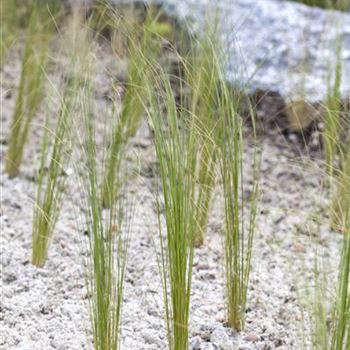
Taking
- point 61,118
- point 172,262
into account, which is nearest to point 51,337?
point 172,262

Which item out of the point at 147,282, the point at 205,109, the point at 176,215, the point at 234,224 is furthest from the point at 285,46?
the point at 176,215

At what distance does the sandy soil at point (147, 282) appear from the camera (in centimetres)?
246

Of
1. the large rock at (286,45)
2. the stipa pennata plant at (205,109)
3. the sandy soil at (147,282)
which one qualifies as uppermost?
the large rock at (286,45)

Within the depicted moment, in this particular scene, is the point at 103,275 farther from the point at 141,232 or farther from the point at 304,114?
the point at 304,114

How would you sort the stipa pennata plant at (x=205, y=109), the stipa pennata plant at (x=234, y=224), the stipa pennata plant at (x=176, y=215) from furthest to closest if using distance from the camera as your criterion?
the stipa pennata plant at (x=205, y=109)
the stipa pennata plant at (x=234, y=224)
the stipa pennata plant at (x=176, y=215)

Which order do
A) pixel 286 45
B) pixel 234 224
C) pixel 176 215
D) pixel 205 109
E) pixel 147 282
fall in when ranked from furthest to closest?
pixel 286 45, pixel 205 109, pixel 147 282, pixel 234 224, pixel 176 215

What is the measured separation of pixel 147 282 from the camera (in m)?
2.78

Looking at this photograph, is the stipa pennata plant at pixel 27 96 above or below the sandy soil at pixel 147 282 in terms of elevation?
above

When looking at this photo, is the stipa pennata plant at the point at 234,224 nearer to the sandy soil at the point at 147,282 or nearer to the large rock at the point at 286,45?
the sandy soil at the point at 147,282

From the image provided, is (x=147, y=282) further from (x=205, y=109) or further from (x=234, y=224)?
(x=205, y=109)

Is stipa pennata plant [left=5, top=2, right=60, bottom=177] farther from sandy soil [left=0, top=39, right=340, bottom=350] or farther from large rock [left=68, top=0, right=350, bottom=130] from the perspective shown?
large rock [left=68, top=0, right=350, bottom=130]

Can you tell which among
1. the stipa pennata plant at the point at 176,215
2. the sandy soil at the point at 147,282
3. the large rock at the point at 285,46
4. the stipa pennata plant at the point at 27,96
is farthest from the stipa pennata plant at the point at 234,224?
the large rock at the point at 285,46

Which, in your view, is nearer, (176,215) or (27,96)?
(176,215)

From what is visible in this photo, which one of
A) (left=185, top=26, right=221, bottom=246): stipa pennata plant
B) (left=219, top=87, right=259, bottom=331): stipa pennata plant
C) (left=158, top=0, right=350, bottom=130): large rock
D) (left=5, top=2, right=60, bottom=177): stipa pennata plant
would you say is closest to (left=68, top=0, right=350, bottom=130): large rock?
(left=158, top=0, right=350, bottom=130): large rock
